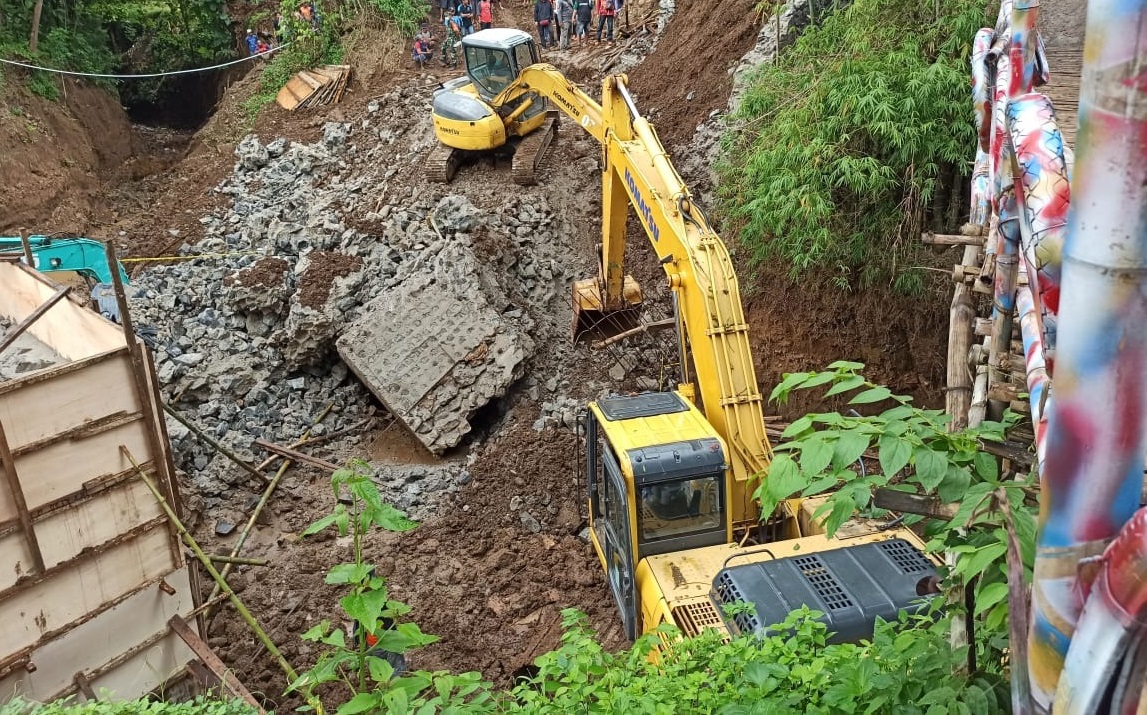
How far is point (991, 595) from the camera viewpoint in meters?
1.85

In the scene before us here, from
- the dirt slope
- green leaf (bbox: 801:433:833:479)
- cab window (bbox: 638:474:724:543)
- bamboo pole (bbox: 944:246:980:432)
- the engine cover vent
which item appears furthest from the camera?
the dirt slope

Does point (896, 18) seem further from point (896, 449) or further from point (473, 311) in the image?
point (896, 449)

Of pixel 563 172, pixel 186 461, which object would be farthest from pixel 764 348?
pixel 186 461

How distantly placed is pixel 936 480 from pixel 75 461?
5.44 m

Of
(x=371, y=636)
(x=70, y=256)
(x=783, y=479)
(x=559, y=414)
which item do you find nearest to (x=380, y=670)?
(x=371, y=636)

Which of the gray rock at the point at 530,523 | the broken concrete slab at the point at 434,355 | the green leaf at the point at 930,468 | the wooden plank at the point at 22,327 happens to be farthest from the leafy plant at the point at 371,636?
the broken concrete slab at the point at 434,355

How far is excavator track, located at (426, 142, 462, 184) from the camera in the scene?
538 inches

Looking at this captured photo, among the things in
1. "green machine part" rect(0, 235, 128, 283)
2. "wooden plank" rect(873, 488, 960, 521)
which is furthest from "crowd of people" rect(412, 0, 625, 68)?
"wooden plank" rect(873, 488, 960, 521)

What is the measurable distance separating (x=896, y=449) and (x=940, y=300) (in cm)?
784

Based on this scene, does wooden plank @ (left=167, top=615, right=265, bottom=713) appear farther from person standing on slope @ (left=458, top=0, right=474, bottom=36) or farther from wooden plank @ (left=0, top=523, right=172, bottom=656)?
person standing on slope @ (left=458, top=0, right=474, bottom=36)

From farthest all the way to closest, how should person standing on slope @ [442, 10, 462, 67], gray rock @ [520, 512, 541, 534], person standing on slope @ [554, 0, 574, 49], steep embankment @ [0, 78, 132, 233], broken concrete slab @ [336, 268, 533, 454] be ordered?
person standing on slope @ [442, 10, 462, 67] < person standing on slope @ [554, 0, 574, 49] < steep embankment @ [0, 78, 132, 233] < broken concrete slab @ [336, 268, 533, 454] < gray rock @ [520, 512, 541, 534]

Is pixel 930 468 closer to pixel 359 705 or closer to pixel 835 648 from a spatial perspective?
pixel 835 648

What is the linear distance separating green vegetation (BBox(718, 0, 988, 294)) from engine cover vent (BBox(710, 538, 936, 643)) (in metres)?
4.81

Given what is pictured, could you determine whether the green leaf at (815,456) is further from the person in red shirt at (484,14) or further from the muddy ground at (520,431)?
the person in red shirt at (484,14)
